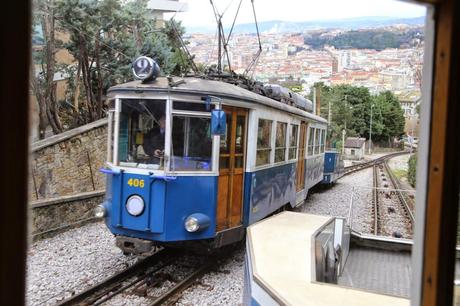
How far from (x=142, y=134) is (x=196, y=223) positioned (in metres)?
1.38

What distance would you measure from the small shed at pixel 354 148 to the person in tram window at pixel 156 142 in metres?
39.5

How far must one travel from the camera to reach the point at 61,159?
38.2ft

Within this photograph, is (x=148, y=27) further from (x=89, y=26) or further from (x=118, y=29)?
(x=89, y=26)

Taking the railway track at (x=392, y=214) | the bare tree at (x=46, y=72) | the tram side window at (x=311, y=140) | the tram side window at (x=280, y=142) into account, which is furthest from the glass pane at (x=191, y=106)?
the bare tree at (x=46, y=72)

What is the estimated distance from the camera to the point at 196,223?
6094 mm

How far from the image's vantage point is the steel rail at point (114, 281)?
5.46 metres

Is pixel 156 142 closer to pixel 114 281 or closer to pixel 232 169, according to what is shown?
pixel 232 169

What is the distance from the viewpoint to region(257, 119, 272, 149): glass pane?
738cm

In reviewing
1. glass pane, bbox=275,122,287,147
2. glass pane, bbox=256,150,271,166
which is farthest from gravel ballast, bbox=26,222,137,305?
glass pane, bbox=275,122,287,147

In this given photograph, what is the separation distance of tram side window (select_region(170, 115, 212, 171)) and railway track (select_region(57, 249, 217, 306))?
155cm

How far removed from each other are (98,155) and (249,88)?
6787mm

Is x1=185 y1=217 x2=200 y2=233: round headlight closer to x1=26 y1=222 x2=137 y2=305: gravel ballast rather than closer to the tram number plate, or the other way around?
the tram number plate

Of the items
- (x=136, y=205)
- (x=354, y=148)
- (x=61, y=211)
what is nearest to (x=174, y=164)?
(x=136, y=205)

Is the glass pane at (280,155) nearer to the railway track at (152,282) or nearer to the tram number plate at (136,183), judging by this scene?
the railway track at (152,282)
